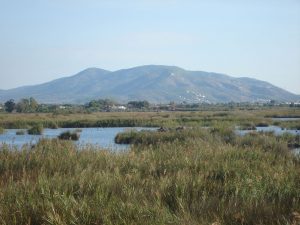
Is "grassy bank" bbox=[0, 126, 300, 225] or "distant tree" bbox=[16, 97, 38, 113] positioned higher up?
"grassy bank" bbox=[0, 126, 300, 225]

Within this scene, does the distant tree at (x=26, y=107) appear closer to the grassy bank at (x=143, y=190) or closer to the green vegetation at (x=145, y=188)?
the green vegetation at (x=145, y=188)

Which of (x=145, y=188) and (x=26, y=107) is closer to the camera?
(x=145, y=188)

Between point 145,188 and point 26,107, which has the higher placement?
point 145,188

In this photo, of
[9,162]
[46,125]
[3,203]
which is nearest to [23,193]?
[3,203]

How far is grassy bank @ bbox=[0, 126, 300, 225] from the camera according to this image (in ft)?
24.7

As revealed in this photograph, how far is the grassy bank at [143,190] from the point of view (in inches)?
297

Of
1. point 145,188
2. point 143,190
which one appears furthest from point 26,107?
point 143,190

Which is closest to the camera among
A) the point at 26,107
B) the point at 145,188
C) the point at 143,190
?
the point at 143,190

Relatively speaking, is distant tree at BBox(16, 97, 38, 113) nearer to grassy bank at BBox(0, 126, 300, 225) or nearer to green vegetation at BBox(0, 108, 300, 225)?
green vegetation at BBox(0, 108, 300, 225)

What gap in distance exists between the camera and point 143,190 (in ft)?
30.6

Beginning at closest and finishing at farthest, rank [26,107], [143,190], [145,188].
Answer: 1. [143,190]
2. [145,188]
3. [26,107]

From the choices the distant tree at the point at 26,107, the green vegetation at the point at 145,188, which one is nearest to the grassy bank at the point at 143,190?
the green vegetation at the point at 145,188

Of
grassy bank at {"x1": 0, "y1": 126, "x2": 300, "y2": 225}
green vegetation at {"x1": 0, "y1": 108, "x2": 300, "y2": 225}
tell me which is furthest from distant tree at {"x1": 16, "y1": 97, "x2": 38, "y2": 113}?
grassy bank at {"x1": 0, "y1": 126, "x2": 300, "y2": 225}

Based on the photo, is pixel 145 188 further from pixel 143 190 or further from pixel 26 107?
pixel 26 107
